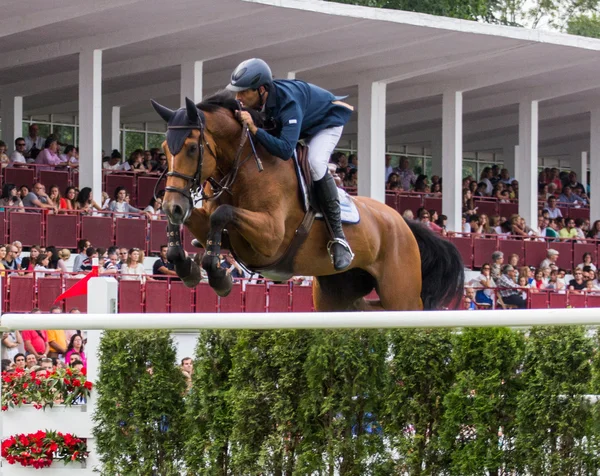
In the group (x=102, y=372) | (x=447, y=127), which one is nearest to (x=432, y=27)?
(x=447, y=127)

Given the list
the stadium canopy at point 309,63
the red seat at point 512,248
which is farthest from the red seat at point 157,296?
the red seat at point 512,248

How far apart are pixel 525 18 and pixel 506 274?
36339mm

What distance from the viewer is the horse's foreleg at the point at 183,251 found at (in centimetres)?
635

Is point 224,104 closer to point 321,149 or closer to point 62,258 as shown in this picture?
point 321,149

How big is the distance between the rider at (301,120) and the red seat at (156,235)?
8673 mm

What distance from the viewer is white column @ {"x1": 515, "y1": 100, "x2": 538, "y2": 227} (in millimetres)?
21734

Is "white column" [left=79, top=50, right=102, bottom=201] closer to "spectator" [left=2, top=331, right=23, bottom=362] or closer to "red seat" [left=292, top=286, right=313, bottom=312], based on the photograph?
"red seat" [left=292, top=286, right=313, bottom=312]

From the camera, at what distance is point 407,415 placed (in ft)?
13.0

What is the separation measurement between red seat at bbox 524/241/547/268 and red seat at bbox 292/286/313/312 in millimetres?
5696

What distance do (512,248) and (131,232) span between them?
6714 mm

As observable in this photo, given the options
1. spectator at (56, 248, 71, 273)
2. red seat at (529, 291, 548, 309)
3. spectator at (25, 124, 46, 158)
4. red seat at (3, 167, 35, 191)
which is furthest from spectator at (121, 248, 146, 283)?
red seat at (529, 291, 548, 309)

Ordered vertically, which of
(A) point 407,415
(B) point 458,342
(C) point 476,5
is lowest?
(A) point 407,415

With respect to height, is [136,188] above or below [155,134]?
below

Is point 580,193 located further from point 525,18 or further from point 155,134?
point 525,18
